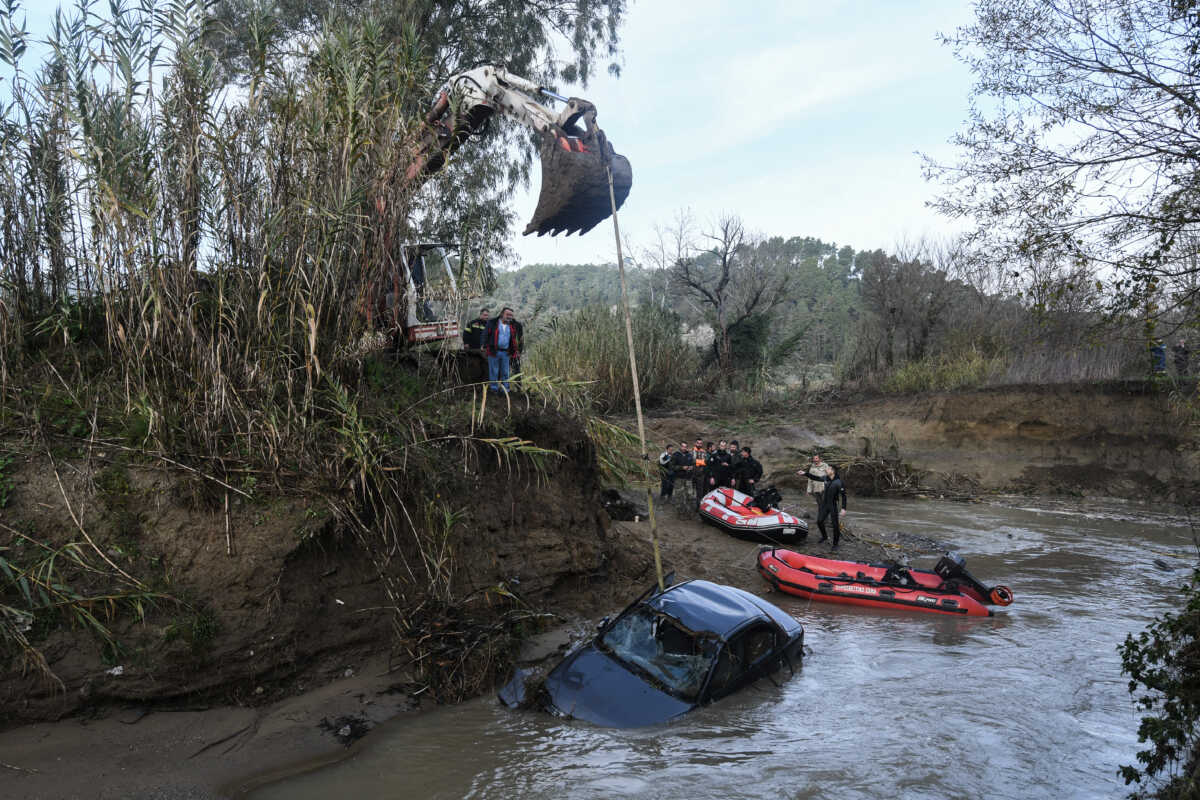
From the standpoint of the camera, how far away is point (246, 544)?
22.7ft

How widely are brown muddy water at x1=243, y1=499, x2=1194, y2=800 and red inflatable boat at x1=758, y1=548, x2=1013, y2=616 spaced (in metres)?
0.21

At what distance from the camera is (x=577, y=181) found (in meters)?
8.74

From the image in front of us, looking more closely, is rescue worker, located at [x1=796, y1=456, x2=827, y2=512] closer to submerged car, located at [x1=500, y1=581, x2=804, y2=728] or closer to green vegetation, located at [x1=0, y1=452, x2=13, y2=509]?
submerged car, located at [x1=500, y1=581, x2=804, y2=728]

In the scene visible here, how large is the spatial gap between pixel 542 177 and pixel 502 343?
2.67 meters

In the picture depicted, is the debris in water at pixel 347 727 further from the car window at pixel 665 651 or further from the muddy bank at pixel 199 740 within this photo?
the car window at pixel 665 651

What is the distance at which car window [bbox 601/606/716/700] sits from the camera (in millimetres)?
6984

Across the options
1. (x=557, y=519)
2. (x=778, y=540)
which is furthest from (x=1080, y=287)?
(x=778, y=540)

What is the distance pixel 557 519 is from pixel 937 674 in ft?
15.6

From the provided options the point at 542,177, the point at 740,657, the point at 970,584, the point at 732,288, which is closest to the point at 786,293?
the point at 732,288

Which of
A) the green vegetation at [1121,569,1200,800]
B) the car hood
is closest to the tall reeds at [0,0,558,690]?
the car hood

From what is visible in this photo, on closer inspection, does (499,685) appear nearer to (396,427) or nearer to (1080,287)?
(396,427)

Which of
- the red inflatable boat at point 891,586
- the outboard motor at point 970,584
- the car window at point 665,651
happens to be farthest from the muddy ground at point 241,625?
the outboard motor at point 970,584

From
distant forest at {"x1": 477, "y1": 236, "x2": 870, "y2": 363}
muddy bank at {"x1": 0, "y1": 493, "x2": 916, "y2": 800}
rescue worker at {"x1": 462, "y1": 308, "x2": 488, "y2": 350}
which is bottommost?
muddy bank at {"x1": 0, "y1": 493, "x2": 916, "y2": 800}

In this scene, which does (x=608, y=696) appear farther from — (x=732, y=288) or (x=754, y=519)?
(x=732, y=288)
